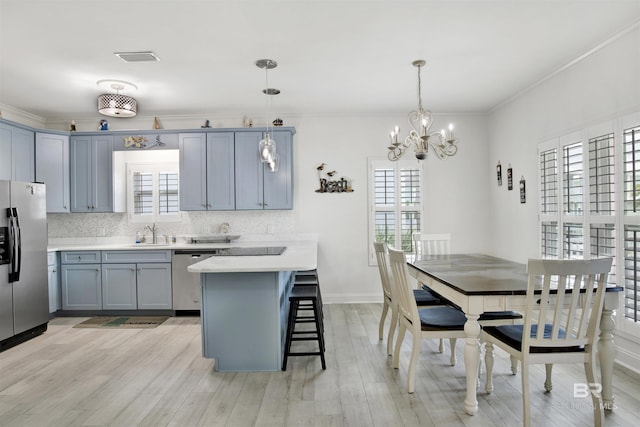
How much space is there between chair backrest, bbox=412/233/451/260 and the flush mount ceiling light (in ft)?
11.5

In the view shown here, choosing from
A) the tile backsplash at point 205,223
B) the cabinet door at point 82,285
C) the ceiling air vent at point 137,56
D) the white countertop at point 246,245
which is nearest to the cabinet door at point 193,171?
the tile backsplash at point 205,223

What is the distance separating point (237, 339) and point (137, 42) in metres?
2.51

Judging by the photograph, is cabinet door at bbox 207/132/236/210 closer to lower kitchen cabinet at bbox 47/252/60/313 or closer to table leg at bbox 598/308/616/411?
lower kitchen cabinet at bbox 47/252/60/313

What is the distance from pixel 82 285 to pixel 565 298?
505cm

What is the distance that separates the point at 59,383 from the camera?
2.84 meters

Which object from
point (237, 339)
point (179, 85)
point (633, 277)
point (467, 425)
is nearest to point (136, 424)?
Answer: point (237, 339)

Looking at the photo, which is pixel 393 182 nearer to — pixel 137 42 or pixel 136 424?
pixel 137 42

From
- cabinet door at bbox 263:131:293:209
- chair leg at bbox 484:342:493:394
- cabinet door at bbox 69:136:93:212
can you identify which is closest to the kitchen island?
chair leg at bbox 484:342:493:394

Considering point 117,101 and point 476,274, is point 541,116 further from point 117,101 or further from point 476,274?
point 117,101

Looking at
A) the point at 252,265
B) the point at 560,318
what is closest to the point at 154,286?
the point at 252,265

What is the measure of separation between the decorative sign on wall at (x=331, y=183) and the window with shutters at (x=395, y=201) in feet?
1.10

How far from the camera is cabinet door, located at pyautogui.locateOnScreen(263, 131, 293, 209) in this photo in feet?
16.4

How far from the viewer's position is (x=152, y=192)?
535 cm

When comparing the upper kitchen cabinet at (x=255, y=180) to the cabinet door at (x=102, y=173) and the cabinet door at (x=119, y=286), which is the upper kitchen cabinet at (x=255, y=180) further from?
the cabinet door at (x=102, y=173)
